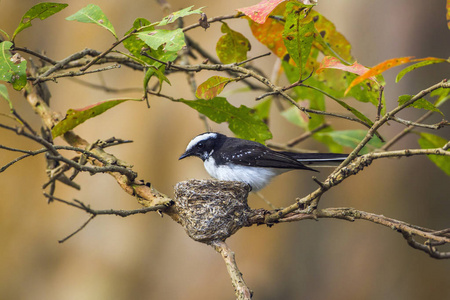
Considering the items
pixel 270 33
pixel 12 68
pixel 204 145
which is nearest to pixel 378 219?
pixel 270 33

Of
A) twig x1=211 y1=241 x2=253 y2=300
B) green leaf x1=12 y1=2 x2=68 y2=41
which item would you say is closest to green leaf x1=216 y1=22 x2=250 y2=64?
green leaf x1=12 y1=2 x2=68 y2=41

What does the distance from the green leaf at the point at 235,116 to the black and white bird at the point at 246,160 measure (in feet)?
2.00

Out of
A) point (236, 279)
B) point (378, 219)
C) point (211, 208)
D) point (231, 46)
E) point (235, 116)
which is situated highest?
point (231, 46)

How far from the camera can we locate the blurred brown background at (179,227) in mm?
4645

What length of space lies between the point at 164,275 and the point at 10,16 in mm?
3556

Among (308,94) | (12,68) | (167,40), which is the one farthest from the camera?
(308,94)

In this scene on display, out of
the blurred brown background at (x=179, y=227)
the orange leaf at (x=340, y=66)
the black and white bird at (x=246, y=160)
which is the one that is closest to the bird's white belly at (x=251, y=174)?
the black and white bird at (x=246, y=160)

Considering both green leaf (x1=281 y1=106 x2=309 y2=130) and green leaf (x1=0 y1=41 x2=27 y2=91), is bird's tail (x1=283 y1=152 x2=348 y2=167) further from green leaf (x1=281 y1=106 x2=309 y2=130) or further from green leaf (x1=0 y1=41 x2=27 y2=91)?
green leaf (x1=0 y1=41 x2=27 y2=91)

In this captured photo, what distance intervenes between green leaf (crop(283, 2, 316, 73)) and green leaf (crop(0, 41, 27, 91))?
95cm

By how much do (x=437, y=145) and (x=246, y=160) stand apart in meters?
1.17

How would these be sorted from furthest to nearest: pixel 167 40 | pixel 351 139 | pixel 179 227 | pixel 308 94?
pixel 179 227, pixel 308 94, pixel 351 139, pixel 167 40

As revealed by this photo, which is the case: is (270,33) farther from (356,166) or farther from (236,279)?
(236,279)

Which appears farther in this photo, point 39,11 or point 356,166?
point 39,11

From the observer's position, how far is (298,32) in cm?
173
